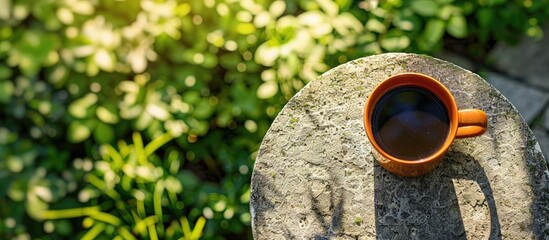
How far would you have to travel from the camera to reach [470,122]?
1.49 meters

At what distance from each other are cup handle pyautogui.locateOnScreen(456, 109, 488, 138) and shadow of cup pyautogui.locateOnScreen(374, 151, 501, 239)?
0.58 ft

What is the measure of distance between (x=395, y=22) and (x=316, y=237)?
0.96 m

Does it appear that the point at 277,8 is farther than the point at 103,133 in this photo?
No

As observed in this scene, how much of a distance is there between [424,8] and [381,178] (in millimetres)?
883

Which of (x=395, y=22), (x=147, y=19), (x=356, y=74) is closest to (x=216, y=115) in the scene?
(x=147, y=19)

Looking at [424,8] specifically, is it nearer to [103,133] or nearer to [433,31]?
[433,31]

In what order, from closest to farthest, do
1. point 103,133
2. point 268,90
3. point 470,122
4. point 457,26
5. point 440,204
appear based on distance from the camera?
point 470,122 → point 440,204 → point 268,90 → point 457,26 → point 103,133

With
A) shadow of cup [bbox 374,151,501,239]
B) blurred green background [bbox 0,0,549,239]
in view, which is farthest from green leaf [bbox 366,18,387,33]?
shadow of cup [bbox 374,151,501,239]

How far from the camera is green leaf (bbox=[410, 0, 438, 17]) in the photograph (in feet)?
7.70

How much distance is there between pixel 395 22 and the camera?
2.35 m

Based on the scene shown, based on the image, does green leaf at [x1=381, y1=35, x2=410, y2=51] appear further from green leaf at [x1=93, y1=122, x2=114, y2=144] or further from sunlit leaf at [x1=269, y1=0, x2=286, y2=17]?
green leaf at [x1=93, y1=122, x2=114, y2=144]

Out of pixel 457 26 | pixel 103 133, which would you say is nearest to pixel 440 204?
pixel 457 26

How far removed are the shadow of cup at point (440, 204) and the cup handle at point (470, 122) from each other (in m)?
0.18

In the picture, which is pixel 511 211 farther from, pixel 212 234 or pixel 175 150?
pixel 175 150
